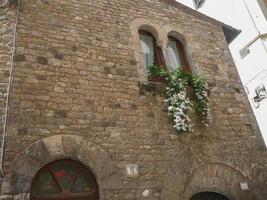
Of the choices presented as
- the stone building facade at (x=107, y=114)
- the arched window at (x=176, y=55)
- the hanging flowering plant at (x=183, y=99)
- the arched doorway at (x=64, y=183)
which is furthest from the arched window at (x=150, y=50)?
the arched doorway at (x=64, y=183)

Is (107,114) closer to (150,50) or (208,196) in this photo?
(150,50)

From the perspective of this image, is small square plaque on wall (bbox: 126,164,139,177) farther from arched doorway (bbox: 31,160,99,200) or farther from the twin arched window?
the twin arched window

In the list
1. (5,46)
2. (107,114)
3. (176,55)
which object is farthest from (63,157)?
(176,55)

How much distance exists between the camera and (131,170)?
4.72m

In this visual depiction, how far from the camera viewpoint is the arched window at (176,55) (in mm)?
6676

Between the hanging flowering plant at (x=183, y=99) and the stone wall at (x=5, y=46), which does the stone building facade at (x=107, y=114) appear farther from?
the hanging flowering plant at (x=183, y=99)

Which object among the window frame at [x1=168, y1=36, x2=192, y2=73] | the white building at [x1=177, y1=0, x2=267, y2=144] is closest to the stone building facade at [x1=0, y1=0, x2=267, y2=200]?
the window frame at [x1=168, y1=36, x2=192, y2=73]

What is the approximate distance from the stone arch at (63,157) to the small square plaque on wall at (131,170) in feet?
0.61

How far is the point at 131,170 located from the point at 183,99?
178cm

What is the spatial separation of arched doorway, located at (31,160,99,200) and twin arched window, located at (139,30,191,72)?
105 inches

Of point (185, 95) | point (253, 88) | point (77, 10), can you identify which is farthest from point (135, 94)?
point (253, 88)

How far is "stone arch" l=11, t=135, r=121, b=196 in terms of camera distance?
3992 mm

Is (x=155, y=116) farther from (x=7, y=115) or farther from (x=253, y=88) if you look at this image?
(x=253, y=88)

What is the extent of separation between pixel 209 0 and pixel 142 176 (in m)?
10.4
